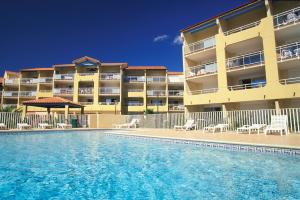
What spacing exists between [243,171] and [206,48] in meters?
18.9

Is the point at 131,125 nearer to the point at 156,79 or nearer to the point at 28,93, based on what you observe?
the point at 156,79

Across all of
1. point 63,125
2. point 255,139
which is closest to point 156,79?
point 63,125

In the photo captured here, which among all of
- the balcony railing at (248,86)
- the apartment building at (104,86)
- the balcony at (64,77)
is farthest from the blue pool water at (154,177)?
the balcony at (64,77)

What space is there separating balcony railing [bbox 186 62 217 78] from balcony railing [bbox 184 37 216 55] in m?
1.83

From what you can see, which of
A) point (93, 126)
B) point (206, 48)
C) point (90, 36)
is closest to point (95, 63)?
point (90, 36)

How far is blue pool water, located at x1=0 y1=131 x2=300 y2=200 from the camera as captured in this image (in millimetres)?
4113

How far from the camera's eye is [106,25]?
32344mm

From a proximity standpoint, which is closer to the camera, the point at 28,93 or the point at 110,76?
the point at 110,76

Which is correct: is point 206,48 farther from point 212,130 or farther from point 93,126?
point 93,126

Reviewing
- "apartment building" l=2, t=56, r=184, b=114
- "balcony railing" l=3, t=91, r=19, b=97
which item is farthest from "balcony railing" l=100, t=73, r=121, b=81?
"balcony railing" l=3, t=91, r=19, b=97

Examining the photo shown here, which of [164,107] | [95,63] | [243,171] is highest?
[95,63]

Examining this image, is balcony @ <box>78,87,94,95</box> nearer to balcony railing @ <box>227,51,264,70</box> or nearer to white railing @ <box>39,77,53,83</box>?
white railing @ <box>39,77,53,83</box>

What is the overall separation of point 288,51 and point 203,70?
8.26m

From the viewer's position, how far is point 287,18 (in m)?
17.7
